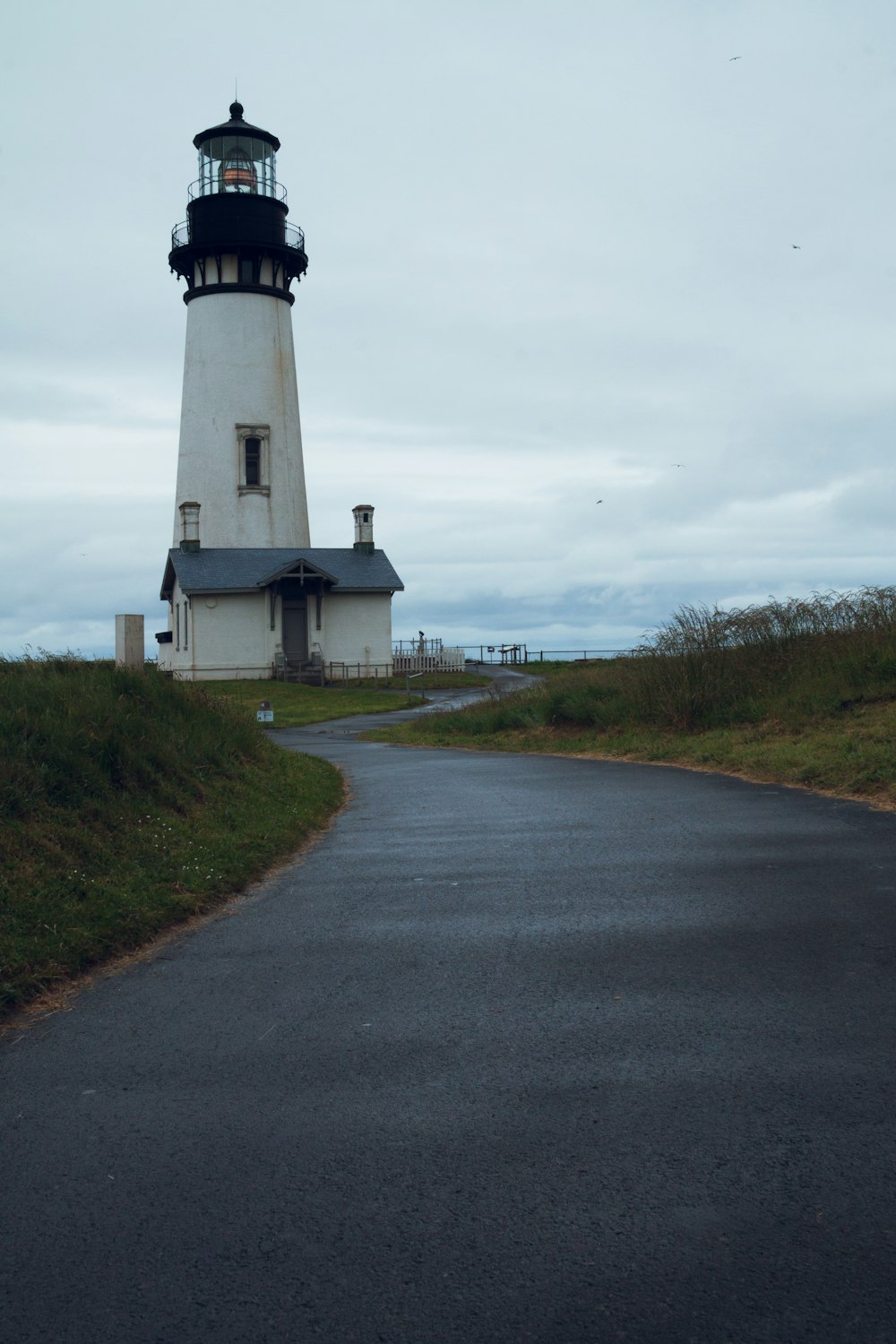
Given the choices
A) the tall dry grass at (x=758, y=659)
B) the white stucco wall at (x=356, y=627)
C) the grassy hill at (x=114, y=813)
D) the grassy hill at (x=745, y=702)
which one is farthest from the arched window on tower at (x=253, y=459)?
the grassy hill at (x=114, y=813)

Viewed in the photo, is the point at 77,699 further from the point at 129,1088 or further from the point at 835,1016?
the point at 835,1016

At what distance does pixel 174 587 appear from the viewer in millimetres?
57531

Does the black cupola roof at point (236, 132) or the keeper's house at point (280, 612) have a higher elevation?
the black cupola roof at point (236, 132)

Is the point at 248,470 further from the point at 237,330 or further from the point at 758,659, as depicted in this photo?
the point at 758,659

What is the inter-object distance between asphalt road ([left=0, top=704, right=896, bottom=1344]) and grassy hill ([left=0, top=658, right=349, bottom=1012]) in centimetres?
55

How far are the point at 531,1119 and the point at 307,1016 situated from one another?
1771 mm

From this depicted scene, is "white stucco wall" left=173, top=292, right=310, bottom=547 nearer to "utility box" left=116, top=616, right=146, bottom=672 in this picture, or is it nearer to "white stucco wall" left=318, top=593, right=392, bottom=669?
"white stucco wall" left=318, top=593, right=392, bottom=669

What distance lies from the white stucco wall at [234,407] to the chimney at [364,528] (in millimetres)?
5121

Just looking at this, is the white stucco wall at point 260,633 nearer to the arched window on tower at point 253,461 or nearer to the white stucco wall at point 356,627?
the white stucco wall at point 356,627

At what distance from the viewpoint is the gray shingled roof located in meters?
51.6

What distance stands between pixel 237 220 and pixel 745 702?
36569 millimetres

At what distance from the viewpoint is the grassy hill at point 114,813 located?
762cm

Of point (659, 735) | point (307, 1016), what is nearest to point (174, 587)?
point (659, 735)

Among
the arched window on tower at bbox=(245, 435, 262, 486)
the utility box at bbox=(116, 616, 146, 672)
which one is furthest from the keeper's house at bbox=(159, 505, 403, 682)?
the utility box at bbox=(116, 616, 146, 672)
